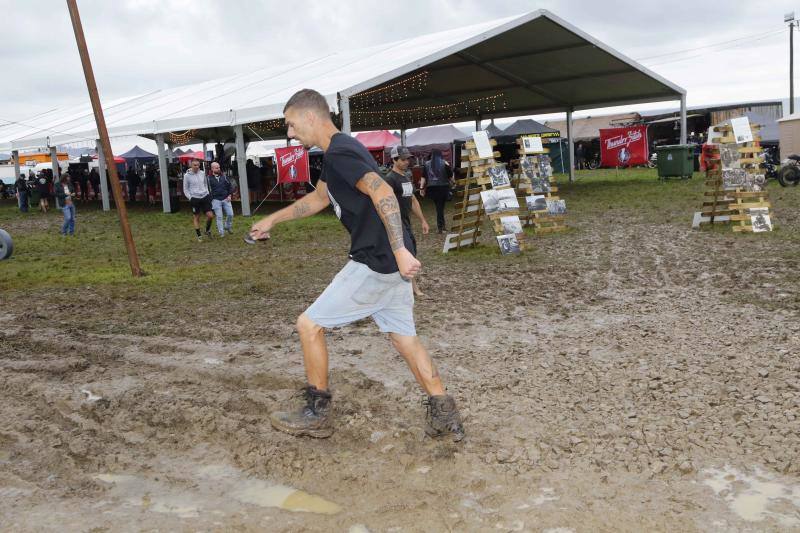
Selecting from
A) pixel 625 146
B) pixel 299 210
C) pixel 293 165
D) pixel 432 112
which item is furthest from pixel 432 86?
pixel 299 210

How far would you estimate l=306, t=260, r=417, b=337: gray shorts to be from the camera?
4059 mm

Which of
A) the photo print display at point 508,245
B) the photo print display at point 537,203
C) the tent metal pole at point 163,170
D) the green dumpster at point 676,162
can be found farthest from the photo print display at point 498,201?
the green dumpster at point 676,162

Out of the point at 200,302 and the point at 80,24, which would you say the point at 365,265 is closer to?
the point at 200,302

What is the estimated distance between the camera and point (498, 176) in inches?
471

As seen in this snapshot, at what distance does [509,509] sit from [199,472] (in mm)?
1650

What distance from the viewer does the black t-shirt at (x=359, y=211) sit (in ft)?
12.7

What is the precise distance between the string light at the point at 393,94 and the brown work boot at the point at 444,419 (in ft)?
73.0

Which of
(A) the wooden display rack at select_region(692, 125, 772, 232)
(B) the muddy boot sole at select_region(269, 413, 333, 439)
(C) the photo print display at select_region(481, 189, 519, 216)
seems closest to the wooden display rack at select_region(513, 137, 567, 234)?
(C) the photo print display at select_region(481, 189, 519, 216)

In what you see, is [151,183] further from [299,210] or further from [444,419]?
[444,419]

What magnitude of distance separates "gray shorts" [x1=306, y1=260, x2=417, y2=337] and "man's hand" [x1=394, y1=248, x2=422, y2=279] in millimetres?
282

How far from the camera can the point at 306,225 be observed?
1811cm

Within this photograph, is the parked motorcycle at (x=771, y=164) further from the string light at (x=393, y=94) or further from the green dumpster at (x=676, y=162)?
the string light at (x=393, y=94)

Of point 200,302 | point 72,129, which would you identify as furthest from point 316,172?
point 200,302

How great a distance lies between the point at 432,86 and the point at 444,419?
25356 mm
